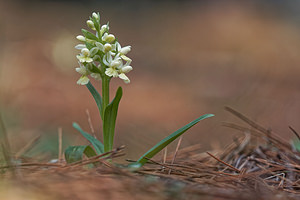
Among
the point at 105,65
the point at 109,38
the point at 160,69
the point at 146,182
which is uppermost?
the point at 160,69

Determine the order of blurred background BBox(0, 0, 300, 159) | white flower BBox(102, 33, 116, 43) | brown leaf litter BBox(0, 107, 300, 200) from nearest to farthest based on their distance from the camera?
brown leaf litter BBox(0, 107, 300, 200)
white flower BBox(102, 33, 116, 43)
blurred background BBox(0, 0, 300, 159)

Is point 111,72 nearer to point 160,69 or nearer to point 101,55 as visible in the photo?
point 101,55

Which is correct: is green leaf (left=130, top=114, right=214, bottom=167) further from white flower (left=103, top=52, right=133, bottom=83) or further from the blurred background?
the blurred background

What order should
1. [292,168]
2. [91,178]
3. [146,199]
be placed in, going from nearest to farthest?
[146,199]
[91,178]
[292,168]

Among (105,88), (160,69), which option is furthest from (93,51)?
(160,69)

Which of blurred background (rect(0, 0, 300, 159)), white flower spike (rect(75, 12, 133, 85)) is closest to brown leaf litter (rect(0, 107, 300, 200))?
white flower spike (rect(75, 12, 133, 85))

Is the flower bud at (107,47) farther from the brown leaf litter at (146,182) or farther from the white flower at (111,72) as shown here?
the brown leaf litter at (146,182)

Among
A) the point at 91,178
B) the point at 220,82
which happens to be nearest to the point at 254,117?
the point at 220,82

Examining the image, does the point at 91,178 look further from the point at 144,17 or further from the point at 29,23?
the point at 144,17
